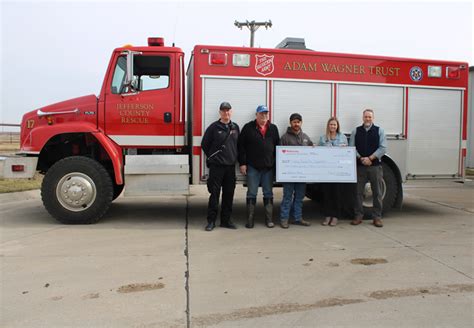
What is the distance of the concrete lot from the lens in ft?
10.9

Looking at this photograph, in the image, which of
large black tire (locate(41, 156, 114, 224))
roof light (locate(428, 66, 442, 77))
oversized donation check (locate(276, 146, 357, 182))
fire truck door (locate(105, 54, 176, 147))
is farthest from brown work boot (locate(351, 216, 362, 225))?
large black tire (locate(41, 156, 114, 224))

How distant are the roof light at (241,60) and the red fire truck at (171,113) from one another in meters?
0.02

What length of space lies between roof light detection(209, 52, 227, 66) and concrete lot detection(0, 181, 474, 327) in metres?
2.58

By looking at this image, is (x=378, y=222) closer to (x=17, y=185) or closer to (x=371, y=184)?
(x=371, y=184)

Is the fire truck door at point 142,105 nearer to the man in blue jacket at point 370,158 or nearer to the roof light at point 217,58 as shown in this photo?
the roof light at point 217,58

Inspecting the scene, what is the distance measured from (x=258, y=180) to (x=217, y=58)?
2004mm

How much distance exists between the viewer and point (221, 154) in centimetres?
613

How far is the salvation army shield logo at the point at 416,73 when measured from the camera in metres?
7.23

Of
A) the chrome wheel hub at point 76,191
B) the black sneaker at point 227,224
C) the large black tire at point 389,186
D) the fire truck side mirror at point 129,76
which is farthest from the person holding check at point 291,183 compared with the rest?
the chrome wheel hub at point 76,191

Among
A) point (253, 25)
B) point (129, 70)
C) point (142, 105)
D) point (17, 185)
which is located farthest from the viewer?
point (253, 25)

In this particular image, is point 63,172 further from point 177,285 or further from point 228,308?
point 228,308

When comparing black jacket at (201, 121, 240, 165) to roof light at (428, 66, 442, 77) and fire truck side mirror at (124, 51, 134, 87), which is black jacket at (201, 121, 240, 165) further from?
roof light at (428, 66, 442, 77)

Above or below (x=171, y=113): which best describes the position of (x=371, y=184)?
below

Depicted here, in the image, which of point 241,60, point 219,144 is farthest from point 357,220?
point 241,60
